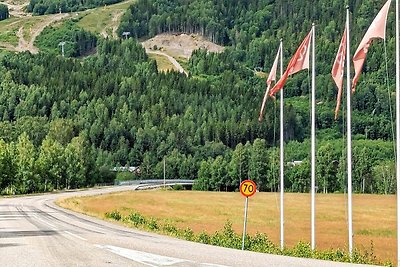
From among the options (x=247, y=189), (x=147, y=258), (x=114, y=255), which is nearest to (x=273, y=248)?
(x=247, y=189)

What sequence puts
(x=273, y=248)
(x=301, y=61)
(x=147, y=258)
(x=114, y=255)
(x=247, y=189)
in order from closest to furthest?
1. (x=147, y=258)
2. (x=114, y=255)
3. (x=247, y=189)
4. (x=273, y=248)
5. (x=301, y=61)

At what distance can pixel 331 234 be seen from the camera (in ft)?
158

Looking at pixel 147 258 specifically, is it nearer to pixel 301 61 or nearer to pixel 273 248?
pixel 273 248

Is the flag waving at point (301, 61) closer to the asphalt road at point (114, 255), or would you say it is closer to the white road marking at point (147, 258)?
the asphalt road at point (114, 255)

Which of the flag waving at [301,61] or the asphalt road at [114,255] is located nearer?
the asphalt road at [114,255]

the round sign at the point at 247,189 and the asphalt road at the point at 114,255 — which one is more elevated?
the round sign at the point at 247,189

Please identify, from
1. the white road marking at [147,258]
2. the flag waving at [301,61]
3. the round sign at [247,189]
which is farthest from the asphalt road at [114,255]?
the flag waving at [301,61]

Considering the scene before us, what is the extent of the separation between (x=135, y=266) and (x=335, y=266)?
5303mm

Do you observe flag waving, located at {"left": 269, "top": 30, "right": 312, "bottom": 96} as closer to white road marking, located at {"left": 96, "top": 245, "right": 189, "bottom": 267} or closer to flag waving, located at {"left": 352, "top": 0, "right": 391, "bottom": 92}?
flag waving, located at {"left": 352, "top": 0, "right": 391, "bottom": 92}

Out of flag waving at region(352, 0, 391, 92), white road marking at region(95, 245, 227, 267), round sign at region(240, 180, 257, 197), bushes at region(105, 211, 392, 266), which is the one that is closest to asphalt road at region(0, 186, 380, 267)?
white road marking at region(95, 245, 227, 267)

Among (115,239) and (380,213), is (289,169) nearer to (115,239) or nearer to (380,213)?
(380,213)

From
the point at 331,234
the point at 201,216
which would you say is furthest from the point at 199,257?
the point at 201,216

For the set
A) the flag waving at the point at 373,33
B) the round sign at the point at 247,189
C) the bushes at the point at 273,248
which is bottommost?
the bushes at the point at 273,248

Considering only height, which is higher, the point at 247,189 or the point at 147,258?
the point at 247,189
